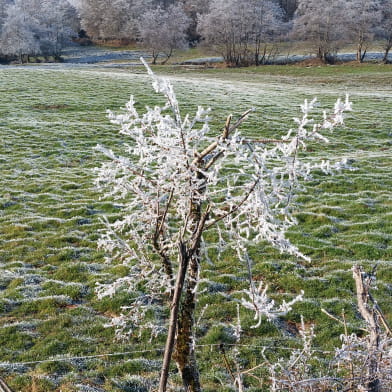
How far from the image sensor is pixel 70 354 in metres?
6.93

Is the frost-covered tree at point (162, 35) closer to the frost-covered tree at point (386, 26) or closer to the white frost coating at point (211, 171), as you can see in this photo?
the frost-covered tree at point (386, 26)

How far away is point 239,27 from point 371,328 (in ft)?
207

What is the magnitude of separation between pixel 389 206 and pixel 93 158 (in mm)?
12911

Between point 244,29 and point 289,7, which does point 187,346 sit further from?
point 289,7

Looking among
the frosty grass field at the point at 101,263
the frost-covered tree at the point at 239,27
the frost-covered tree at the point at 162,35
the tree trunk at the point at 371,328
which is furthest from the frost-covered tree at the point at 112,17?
the tree trunk at the point at 371,328

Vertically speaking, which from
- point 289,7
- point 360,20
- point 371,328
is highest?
point 289,7

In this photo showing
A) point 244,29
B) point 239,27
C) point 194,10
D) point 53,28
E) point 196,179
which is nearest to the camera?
point 196,179

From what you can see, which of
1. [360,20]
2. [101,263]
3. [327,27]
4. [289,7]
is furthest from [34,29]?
[101,263]

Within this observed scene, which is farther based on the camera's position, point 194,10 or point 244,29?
point 194,10

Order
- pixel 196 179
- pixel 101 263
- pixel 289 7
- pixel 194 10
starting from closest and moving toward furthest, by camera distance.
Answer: pixel 196 179
pixel 101 263
pixel 194 10
pixel 289 7

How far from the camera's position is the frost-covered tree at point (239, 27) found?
197 ft

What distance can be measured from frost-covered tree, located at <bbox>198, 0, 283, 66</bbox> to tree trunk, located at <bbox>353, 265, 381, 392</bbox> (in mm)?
60296

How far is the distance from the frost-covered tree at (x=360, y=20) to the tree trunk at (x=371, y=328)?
60.2m

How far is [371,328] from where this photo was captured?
108 inches
